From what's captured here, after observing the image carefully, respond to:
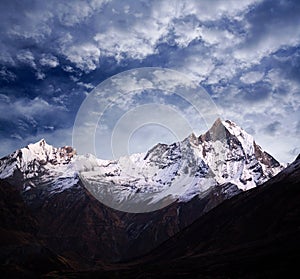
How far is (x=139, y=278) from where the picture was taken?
192 meters

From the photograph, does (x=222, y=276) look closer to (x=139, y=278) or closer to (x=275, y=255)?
(x=275, y=255)

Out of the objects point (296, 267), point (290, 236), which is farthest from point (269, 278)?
point (290, 236)

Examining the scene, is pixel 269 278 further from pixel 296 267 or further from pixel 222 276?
pixel 222 276

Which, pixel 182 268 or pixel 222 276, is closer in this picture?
pixel 222 276

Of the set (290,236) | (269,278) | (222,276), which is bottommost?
(269,278)

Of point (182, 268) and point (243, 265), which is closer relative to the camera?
point (243, 265)

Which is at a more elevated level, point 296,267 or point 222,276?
point 222,276

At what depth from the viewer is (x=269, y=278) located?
13262 cm

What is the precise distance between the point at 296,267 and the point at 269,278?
32.8ft

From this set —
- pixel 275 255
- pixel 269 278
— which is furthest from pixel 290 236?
pixel 269 278

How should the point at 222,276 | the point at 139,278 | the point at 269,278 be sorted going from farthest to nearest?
the point at 139,278
the point at 222,276
the point at 269,278

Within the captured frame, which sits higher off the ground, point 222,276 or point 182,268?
point 182,268

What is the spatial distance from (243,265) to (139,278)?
180ft

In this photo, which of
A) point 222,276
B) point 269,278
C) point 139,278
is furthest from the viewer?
point 139,278
